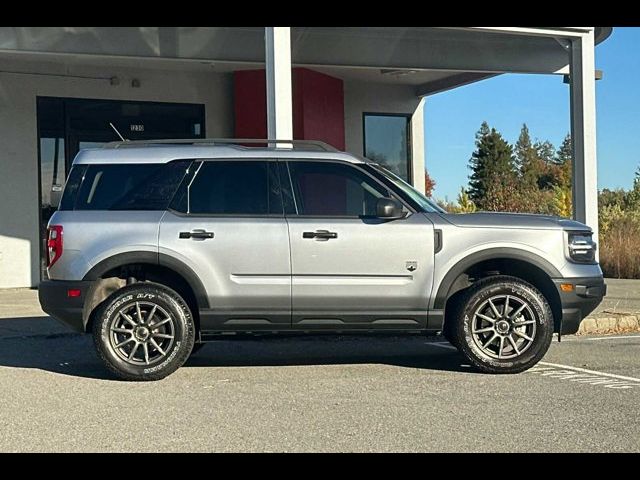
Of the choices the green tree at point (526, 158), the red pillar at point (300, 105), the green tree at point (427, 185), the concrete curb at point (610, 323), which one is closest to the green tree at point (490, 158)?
the green tree at point (526, 158)

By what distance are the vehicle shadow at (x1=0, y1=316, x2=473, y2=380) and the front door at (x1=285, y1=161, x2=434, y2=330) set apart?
674 millimetres

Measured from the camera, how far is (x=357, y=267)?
7.41m

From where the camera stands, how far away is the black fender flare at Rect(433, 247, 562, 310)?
7.50 m

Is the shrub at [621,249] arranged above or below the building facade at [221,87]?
below

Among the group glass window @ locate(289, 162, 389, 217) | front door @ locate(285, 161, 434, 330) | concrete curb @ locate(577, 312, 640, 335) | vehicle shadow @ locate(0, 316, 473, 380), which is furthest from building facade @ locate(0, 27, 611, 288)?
front door @ locate(285, 161, 434, 330)

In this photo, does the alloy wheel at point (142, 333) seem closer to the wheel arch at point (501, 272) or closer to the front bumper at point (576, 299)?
the wheel arch at point (501, 272)

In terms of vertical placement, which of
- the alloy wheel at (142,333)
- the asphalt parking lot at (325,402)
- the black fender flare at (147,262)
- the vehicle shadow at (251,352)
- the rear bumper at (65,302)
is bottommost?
the asphalt parking lot at (325,402)

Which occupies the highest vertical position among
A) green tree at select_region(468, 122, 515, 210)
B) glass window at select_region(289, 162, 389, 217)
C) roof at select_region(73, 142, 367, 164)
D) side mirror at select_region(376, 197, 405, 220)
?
green tree at select_region(468, 122, 515, 210)

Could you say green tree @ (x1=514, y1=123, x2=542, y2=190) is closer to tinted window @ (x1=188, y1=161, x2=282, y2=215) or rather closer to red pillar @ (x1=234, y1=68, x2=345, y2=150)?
red pillar @ (x1=234, y1=68, x2=345, y2=150)

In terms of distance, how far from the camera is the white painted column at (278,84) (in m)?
10.5

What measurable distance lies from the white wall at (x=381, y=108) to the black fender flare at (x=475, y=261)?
9892 mm
